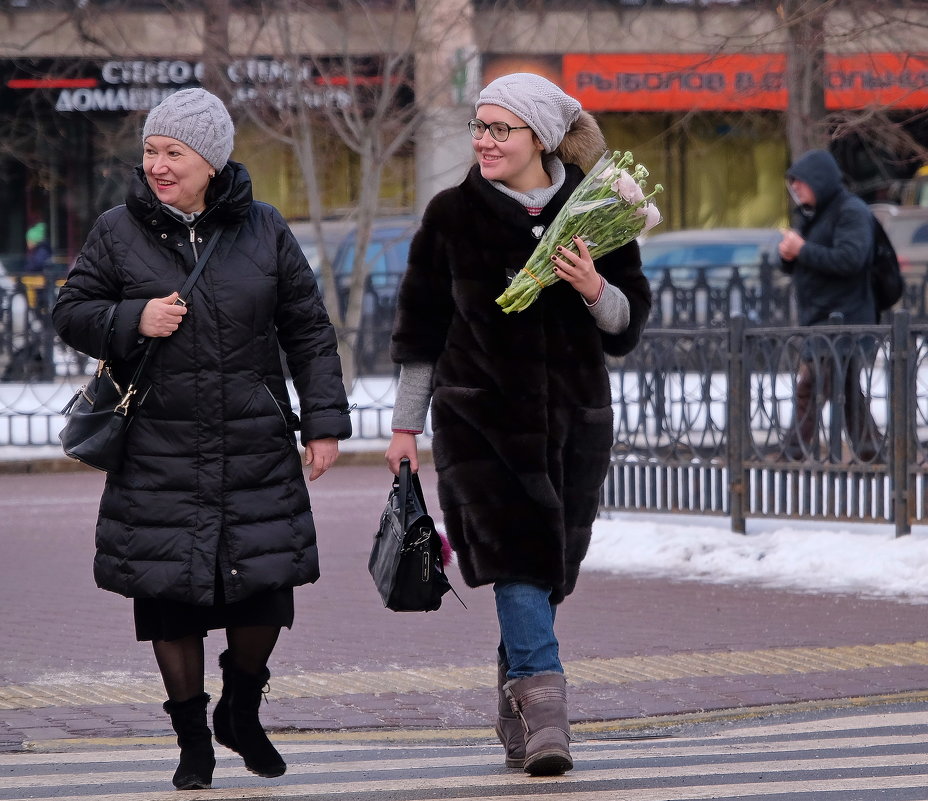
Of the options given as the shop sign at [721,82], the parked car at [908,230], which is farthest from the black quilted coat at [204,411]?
the parked car at [908,230]

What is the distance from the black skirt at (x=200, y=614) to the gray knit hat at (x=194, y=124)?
1123mm

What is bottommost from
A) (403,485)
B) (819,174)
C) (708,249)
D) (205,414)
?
(403,485)

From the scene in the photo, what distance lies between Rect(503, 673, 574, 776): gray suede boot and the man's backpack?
628cm

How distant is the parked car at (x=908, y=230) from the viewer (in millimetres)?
23719

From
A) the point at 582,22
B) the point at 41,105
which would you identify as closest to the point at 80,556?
the point at 582,22

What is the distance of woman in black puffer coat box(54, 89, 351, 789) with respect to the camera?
4.68 meters

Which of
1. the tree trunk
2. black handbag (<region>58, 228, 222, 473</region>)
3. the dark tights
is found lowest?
the dark tights

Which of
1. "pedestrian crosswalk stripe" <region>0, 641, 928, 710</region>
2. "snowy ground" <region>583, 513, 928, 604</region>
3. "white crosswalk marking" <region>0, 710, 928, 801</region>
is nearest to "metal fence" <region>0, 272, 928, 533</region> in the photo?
"snowy ground" <region>583, 513, 928, 604</region>

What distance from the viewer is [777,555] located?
924cm

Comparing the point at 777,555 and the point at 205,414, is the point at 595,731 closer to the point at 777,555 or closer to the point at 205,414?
the point at 205,414

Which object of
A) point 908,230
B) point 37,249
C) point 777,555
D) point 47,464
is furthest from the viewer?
point 37,249

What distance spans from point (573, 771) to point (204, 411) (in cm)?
137

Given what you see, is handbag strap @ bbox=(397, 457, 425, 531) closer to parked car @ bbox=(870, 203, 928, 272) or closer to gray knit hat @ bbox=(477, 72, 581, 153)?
gray knit hat @ bbox=(477, 72, 581, 153)

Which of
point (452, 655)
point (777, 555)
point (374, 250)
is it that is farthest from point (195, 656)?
point (374, 250)
